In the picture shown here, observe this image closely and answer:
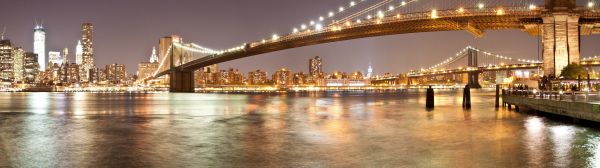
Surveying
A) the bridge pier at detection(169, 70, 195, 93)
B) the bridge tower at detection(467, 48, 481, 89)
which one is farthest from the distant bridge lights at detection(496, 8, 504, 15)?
the bridge tower at detection(467, 48, 481, 89)

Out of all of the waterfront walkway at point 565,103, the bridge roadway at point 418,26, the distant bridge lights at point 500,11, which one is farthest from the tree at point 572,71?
the distant bridge lights at point 500,11

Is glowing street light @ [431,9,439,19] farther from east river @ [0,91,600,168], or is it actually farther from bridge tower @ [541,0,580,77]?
east river @ [0,91,600,168]

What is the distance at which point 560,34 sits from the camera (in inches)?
1387

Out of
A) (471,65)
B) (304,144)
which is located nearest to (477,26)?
(304,144)

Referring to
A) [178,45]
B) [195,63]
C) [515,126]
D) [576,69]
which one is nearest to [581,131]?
[515,126]

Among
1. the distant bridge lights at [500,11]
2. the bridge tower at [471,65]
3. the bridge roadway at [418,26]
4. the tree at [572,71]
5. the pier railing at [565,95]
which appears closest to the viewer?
the pier railing at [565,95]

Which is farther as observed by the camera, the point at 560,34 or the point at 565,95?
the point at 560,34

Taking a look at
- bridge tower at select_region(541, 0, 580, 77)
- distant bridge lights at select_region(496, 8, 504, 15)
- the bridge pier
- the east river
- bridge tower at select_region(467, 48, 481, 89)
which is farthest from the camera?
bridge tower at select_region(467, 48, 481, 89)

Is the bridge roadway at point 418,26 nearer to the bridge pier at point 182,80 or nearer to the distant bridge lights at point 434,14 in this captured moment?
the distant bridge lights at point 434,14

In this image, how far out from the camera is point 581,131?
59.8 ft

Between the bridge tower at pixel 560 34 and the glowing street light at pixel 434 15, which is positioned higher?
the glowing street light at pixel 434 15

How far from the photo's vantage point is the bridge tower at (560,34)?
35219mm

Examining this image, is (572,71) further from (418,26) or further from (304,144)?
(304,144)

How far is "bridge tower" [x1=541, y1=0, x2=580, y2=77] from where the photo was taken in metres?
35.2
